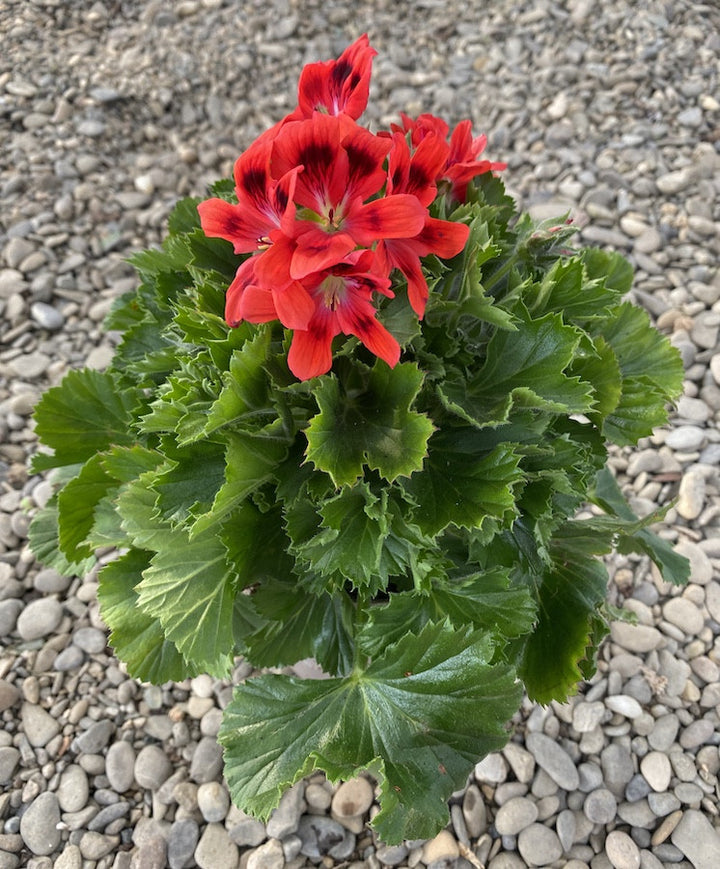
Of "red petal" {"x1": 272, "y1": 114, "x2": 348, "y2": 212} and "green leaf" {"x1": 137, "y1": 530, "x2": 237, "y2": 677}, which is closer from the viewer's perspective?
"red petal" {"x1": 272, "y1": 114, "x2": 348, "y2": 212}

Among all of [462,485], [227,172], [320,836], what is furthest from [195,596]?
[227,172]

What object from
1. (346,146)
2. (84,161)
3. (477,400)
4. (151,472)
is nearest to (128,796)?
(151,472)

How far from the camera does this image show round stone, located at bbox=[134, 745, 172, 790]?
146cm

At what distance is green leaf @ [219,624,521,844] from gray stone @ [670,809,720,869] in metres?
0.60

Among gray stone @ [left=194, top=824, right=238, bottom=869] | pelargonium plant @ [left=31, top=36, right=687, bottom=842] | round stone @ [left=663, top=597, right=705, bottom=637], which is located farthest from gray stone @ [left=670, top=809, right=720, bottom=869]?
gray stone @ [left=194, top=824, right=238, bottom=869]

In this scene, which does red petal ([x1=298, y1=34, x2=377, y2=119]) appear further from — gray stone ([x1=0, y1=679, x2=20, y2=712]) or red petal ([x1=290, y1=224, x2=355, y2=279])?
gray stone ([x1=0, y1=679, x2=20, y2=712])

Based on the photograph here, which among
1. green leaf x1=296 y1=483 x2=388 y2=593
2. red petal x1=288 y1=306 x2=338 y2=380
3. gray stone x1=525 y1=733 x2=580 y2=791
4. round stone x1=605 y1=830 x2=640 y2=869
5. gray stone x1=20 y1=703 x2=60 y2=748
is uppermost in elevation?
red petal x1=288 y1=306 x2=338 y2=380

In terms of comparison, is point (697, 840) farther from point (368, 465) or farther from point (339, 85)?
point (339, 85)

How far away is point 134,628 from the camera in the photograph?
45.2 inches

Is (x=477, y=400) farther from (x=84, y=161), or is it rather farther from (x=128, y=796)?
(x=84, y=161)

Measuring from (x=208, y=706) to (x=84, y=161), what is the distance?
1.84 m

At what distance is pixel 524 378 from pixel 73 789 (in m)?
1.13

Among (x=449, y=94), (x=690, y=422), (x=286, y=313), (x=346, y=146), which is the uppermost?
(x=346, y=146)

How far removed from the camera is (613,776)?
145 centimetres
